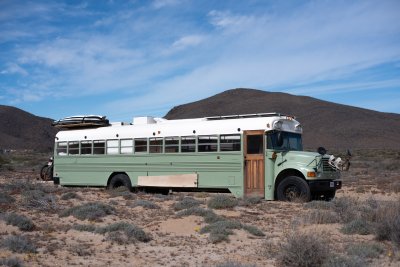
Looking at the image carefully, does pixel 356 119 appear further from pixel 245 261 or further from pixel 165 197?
pixel 245 261

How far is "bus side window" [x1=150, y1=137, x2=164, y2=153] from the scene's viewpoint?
53.8 feet

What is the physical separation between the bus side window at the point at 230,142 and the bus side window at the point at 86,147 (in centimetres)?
555

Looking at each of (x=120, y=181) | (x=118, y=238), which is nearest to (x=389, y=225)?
(x=118, y=238)

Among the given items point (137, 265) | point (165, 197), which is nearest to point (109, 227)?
point (137, 265)

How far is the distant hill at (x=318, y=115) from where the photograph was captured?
7388 cm

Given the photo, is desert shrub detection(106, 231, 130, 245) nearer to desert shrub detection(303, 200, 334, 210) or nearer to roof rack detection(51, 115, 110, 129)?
desert shrub detection(303, 200, 334, 210)

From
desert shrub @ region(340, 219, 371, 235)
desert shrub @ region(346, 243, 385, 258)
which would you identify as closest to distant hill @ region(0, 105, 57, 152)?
desert shrub @ region(340, 219, 371, 235)

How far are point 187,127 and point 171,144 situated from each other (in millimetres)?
854

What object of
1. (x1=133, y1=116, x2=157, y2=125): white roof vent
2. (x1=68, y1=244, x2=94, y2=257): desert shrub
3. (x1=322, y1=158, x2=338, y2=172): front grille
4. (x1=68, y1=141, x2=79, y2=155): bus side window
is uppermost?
(x1=133, y1=116, x2=157, y2=125): white roof vent

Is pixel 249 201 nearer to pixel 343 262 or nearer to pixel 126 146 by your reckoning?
pixel 126 146

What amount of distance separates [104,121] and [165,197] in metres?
4.71

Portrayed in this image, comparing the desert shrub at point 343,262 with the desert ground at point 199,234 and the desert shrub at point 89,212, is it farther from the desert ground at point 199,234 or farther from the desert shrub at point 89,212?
the desert shrub at point 89,212

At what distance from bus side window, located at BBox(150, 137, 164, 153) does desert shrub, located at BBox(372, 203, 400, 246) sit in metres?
8.17

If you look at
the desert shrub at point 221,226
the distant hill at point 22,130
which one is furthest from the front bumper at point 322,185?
the distant hill at point 22,130
